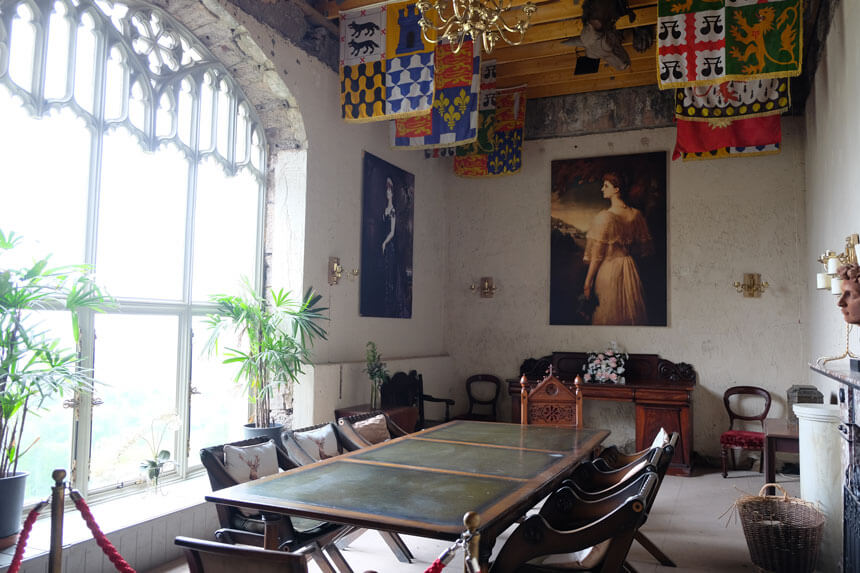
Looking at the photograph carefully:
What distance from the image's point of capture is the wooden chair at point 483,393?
909cm

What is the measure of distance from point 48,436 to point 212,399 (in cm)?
152

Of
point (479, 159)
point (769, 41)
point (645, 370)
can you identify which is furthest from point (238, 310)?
point (645, 370)

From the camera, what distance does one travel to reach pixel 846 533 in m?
3.54

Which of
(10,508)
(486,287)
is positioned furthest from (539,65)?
(10,508)

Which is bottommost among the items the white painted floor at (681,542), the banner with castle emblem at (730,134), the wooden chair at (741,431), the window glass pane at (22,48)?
the white painted floor at (681,542)

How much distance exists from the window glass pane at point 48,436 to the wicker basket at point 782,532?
4.41 metres

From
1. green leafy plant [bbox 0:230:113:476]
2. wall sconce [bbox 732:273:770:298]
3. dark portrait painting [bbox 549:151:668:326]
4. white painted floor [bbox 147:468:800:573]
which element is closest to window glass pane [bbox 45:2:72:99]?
green leafy plant [bbox 0:230:113:476]

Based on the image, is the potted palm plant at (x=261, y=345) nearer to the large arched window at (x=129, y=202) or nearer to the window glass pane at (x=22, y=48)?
the large arched window at (x=129, y=202)

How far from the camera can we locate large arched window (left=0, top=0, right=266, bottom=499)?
4.19m

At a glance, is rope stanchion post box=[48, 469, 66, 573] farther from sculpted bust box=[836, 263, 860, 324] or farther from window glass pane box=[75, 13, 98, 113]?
sculpted bust box=[836, 263, 860, 324]

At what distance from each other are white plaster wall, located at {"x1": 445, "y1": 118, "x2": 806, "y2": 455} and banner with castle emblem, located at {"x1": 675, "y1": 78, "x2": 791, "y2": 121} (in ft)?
7.75

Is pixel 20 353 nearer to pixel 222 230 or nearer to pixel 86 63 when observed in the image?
pixel 86 63

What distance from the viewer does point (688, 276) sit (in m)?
8.28

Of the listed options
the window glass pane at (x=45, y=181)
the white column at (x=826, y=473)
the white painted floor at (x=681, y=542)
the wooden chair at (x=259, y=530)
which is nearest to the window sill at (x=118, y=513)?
the white painted floor at (x=681, y=542)
